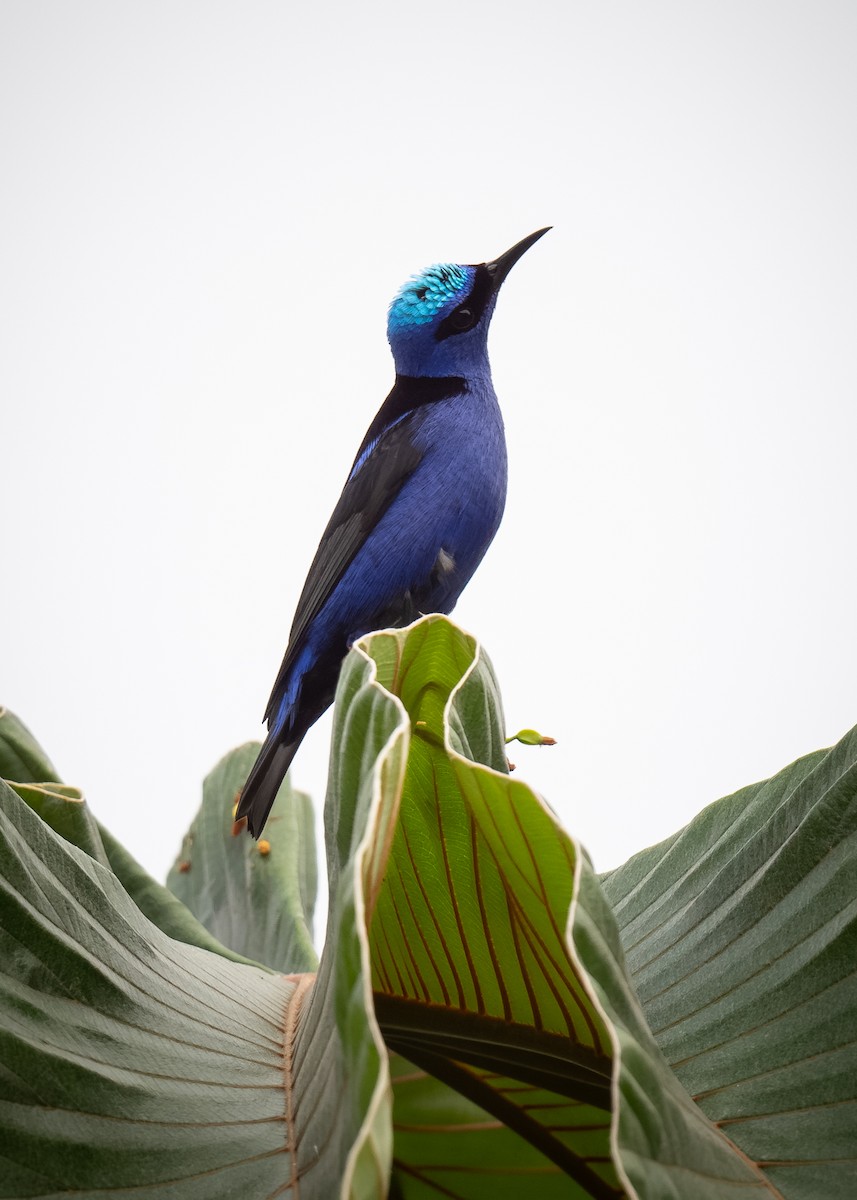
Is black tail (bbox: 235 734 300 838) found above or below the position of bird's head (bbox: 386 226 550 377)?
below

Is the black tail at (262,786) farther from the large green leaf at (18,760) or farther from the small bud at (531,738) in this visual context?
the small bud at (531,738)

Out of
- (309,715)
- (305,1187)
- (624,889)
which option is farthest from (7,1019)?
(309,715)

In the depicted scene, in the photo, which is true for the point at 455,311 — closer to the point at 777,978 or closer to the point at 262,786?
the point at 262,786

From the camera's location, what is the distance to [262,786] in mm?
1973

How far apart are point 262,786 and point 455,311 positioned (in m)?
1.35

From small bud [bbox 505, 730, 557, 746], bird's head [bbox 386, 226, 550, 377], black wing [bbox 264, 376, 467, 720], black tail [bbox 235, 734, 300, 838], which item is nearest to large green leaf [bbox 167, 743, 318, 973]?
black tail [bbox 235, 734, 300, 838]

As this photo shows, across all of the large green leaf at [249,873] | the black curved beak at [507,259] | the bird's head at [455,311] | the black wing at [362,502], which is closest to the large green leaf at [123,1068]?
the large green leaf at [249,873]

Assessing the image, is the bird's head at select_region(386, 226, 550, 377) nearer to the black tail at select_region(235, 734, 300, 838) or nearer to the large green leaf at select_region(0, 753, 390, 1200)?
the black tail at select_region(235, 734, 300, 838)

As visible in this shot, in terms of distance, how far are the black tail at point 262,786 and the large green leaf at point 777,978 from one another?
0.96 meters

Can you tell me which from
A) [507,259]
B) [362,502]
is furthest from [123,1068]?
[507,259]

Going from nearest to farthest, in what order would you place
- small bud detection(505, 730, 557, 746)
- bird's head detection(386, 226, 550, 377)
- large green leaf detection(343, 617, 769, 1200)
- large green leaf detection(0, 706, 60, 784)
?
large green leaf detection(343, 617, 769, 1200) → small bud detection(505, 730, 557, 746) → large green leaf detection(0, 706, 60, 784) → bird's head detection(386, 226, 550, 377)

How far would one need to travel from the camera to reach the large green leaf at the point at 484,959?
687 mm

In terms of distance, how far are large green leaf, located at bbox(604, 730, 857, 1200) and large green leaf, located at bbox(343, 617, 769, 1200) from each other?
68 millimetres

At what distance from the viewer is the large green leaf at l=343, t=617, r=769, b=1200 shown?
2.25 ft
